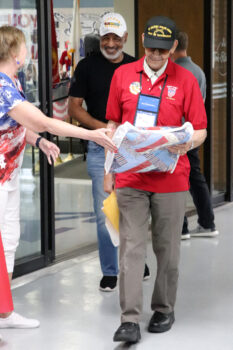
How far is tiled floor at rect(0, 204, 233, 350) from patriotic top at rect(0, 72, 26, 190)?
0.86 m

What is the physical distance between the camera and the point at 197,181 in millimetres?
6391

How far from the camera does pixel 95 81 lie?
16.2 feet

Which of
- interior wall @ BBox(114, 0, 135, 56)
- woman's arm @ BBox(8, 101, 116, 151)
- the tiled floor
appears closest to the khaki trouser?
the tiled floor

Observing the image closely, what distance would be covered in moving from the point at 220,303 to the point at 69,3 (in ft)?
20.3

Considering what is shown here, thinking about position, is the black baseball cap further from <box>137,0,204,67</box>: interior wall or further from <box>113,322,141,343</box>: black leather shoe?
<box>137,0,204,67</box>: interior wall

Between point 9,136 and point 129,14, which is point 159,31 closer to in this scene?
point 9,136

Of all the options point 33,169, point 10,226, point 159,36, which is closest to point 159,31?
point 159,36

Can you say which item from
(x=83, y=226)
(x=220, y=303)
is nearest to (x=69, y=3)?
(x=83, y=226)

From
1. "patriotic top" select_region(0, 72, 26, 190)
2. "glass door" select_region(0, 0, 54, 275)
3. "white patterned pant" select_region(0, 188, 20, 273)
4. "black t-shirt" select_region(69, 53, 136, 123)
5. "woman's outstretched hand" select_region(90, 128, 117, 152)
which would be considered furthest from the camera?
"glass door" select_region(0, 0, 54, 275)

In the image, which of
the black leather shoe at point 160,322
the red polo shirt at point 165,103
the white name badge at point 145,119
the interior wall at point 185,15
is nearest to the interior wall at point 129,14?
the interior wall at point 185,15

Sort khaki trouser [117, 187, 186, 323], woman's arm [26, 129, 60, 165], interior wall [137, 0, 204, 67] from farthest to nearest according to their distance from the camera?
1. interior wall [137, 0, 204, 67]
2. khaki trouser [117, 187, 186, 323]
3. woman's arm [26, 129, 60, 165]

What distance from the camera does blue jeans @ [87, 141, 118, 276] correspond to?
194 inches

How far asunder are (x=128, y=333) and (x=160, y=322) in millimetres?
317

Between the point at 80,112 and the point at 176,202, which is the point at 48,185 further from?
the point at 176,202
